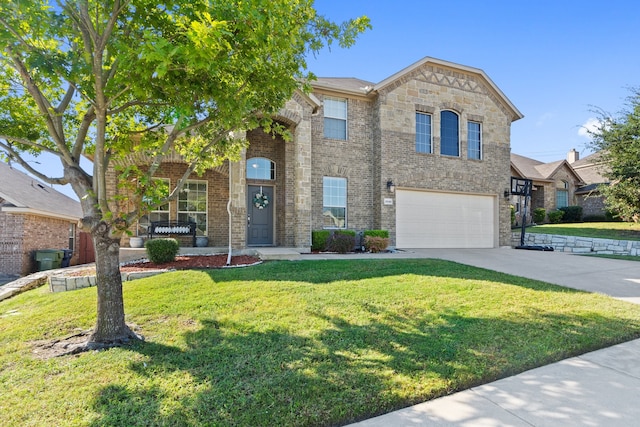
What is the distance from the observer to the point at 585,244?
15156mm

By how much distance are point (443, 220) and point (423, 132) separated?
3.68m

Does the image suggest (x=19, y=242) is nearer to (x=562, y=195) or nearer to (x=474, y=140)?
(x=474, y=140)

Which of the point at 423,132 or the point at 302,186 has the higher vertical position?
the point at 423,132

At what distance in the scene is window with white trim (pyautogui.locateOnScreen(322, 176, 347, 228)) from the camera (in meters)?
12.3

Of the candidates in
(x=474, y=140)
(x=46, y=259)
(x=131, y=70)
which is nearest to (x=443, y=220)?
(x=474, y=140)

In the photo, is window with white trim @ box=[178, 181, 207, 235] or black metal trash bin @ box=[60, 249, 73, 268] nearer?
window with white trim @ box=[178, 181, 207, 235]

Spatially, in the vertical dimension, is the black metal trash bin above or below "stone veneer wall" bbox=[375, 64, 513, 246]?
below

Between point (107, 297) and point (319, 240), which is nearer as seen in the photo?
point (107, 297)

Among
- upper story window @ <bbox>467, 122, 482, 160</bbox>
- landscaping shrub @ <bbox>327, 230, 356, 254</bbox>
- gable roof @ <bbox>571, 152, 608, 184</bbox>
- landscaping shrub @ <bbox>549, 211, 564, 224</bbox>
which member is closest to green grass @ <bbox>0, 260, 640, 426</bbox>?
landscaping shrub @ <bbox>327, 230, 356, 254</bbox>

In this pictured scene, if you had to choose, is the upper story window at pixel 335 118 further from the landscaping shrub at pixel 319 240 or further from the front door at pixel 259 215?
the landscaping shrub at pixel 319 240

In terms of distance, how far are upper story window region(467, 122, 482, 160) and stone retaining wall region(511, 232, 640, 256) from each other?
183 inches

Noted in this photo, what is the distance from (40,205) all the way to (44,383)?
14.0 metres

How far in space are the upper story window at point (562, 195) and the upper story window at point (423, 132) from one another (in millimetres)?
18474

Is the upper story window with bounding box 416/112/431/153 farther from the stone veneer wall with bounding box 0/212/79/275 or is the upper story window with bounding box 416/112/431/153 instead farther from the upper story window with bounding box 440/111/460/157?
the stone veneer wall with bounding box 0/212/79/275
